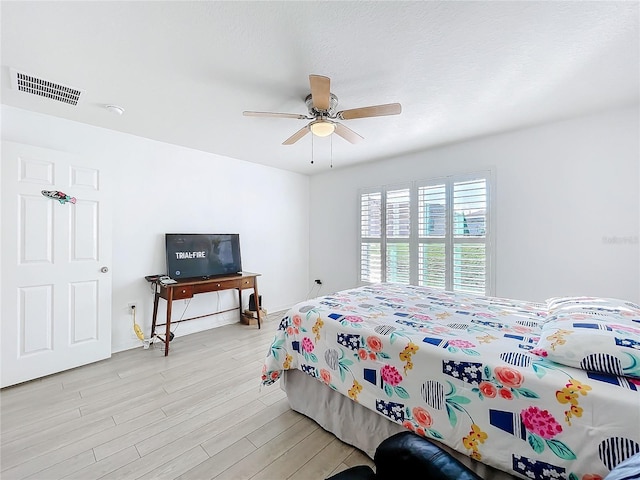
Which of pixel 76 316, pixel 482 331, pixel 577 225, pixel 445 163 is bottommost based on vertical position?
pixel 76 316

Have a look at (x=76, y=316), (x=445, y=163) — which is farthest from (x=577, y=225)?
(x=76, y=316)

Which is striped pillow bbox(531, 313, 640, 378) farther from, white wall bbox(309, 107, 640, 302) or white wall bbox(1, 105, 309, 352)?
white wall bbox(1, 105, 309, 352)

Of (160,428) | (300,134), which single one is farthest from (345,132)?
(160,428)

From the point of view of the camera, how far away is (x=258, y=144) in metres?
3.47

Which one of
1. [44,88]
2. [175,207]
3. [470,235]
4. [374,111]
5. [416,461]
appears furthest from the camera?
[175,207]

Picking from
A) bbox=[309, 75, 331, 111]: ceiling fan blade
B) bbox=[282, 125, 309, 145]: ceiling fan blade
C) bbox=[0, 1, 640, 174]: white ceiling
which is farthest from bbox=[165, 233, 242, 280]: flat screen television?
bbox=[309, 75, 331, 111]: ceiling fan blade

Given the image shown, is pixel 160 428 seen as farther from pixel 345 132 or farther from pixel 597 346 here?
pixel 345 132

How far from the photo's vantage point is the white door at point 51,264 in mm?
2342

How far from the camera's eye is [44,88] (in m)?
2.17

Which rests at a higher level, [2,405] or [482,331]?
[482,331]

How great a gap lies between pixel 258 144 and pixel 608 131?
3692 mm

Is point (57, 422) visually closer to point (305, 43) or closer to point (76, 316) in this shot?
point (76, 316)

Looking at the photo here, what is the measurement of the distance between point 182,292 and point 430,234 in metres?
3.23

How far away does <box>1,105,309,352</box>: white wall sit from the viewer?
9.62 ft
